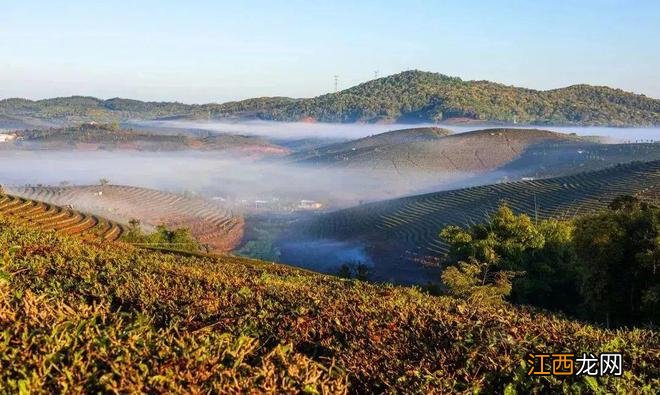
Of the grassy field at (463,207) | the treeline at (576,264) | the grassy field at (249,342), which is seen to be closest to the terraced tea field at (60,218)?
the grassy field at (463,207)

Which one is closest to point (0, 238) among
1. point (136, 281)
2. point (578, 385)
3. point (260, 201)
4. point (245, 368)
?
point (136, 281)

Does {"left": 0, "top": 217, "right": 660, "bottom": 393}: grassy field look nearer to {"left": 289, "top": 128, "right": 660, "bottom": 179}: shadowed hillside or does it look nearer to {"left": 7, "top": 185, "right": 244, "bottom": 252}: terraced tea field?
{"left": 7, "top": 185, "right": 244, "bottom": 252}: terraced tea field

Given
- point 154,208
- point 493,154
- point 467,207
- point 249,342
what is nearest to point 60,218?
point 154,208

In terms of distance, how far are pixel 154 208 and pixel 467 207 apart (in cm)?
5249

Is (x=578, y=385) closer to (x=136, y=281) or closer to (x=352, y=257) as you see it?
(x=136, y=281)

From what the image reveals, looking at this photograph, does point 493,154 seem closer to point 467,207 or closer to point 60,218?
point 467,207

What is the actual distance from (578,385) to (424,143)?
174206 mm

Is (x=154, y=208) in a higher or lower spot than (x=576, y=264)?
lower

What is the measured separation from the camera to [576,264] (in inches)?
1203

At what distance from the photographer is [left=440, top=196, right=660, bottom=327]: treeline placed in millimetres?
21938

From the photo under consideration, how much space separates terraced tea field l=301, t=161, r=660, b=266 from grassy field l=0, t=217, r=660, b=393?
176 ft

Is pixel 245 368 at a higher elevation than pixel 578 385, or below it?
higher

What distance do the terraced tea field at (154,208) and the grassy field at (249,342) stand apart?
7272cm

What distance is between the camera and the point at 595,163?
392 feet
